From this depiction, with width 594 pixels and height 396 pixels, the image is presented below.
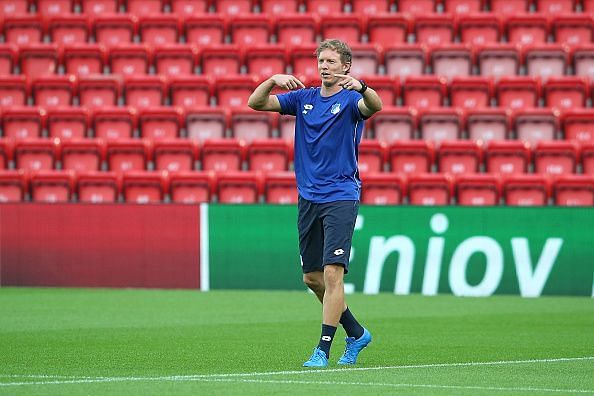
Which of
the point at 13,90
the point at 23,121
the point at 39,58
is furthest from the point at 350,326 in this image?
the point at 39,58

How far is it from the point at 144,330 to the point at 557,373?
4.00m

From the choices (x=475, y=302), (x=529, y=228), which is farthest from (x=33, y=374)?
(x=529, y=228)

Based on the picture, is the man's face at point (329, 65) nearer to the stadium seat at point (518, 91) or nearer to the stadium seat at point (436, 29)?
the stadium seat at point (518, 91)

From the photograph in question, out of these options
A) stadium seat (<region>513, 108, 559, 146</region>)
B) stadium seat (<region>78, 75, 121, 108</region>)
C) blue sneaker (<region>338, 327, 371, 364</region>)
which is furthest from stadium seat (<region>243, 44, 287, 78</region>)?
blue sneaker (<region>338, 327, 371, 364</region>)

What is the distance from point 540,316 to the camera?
12.0 meters

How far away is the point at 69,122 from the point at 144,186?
2120 mm

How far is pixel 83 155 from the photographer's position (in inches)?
658

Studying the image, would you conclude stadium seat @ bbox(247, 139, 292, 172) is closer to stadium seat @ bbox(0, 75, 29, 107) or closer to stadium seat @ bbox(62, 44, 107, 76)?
stadium seat @ bbox(62, 44, 107, 76)

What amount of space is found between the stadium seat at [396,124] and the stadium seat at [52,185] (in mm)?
4212

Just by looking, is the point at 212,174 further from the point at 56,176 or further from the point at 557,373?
the point at 557,373

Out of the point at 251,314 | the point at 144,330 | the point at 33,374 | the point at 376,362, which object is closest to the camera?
the point at 33,374

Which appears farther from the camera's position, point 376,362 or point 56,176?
point 56,176

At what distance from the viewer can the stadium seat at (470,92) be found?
1773cm

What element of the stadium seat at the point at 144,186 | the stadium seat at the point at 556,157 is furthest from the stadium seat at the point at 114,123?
the stadium seat at the point at 556,157
